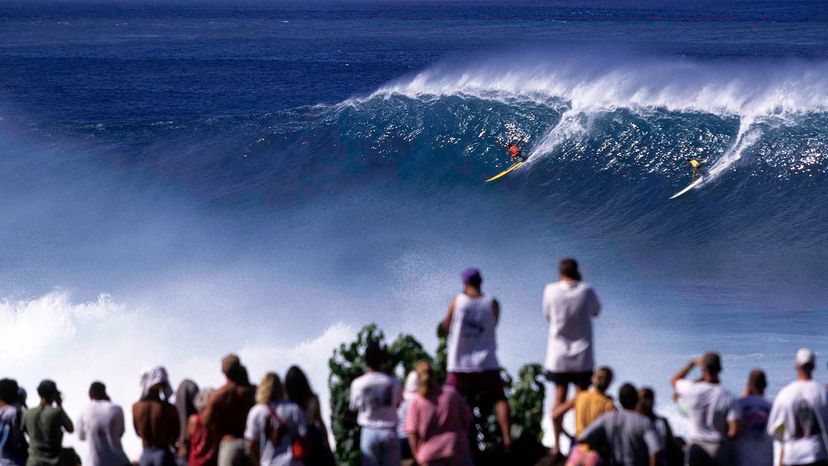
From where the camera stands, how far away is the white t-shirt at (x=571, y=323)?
8562mm

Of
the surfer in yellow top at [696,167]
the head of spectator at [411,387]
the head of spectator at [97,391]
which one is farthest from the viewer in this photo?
the surfer in yellow top at [696,167]

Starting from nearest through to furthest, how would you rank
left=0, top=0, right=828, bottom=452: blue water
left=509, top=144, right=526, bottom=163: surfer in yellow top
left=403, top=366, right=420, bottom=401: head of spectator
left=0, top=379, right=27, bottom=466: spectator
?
1. left=403, top=366, right=420, bottom=401: head of spectator
2. left=0, top=379, right=27, bottom=466: spectator
3. left=0, top=0, right=828, bottom=452: blue water
4. left=509, top=144, right=526, bottom=163: surfer in yellow top

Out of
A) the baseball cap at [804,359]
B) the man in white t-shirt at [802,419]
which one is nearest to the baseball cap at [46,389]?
the man in white t-shirt at [802,419]

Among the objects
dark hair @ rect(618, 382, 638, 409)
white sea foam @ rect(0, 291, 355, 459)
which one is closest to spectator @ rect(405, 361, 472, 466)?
dark hair @ rect(618, 382, 638, 409)

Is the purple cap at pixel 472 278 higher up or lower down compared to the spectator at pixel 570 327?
higher up

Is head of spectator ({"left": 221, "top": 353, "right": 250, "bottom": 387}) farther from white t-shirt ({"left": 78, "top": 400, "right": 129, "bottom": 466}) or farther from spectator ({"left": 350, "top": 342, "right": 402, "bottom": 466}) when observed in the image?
white t-shirt ({"left": 78, "top": 400, "right": 129, "bottom": 466})

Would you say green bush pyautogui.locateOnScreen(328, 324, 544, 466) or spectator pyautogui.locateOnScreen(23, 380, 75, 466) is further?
spectator pyautogui.locateOnScreen(23, 380, 75, 466)

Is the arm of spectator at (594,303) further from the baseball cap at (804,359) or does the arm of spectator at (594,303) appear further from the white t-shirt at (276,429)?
the white t-shirt at (276,429)

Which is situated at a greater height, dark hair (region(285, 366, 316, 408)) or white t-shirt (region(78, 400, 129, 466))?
dark hair (region(285, 366, 316, 408))

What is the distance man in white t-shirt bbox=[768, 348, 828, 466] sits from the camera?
784cm

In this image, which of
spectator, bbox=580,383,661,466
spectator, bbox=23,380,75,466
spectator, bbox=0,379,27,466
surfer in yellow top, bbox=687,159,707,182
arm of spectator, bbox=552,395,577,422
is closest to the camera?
spectator, bbox=580,383,661,466

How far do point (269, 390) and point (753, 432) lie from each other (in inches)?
123

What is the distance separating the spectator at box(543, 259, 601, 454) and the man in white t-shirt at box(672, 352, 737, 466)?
748 mm

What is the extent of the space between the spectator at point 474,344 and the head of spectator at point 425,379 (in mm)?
612
